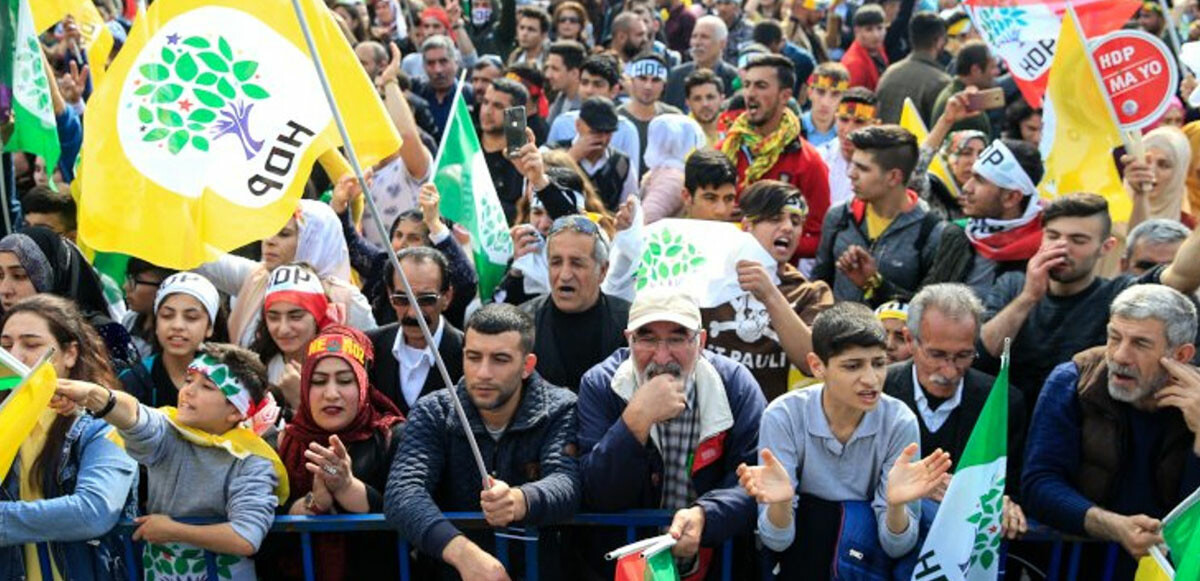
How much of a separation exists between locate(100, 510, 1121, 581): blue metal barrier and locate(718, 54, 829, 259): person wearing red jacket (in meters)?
3.07

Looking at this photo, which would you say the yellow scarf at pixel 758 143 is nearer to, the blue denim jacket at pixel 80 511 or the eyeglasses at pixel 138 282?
the eyeglasses at pixel 138 282

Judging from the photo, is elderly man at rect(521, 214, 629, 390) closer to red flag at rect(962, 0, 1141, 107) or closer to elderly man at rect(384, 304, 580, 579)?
elderly man at rect(384, 304, 580, 579)

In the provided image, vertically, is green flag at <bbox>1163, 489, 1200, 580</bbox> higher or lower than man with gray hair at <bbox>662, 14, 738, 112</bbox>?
lower

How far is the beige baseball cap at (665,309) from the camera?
5.41m

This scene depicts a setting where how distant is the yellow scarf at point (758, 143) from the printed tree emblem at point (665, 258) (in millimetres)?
2186

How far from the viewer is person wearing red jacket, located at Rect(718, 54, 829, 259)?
8688mm

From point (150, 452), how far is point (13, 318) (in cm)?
83

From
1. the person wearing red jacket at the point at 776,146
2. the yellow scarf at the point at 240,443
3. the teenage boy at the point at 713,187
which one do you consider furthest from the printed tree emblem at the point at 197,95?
the person wearing red jacket at the point at 776,146

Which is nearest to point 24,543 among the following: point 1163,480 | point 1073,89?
point 1163,480

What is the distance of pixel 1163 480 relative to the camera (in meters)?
5.37

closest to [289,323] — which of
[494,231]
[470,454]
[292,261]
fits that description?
[292,261]

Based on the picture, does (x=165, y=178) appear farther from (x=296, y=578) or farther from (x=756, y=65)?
(x=756, y=65)

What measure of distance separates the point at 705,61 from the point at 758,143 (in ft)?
13.1

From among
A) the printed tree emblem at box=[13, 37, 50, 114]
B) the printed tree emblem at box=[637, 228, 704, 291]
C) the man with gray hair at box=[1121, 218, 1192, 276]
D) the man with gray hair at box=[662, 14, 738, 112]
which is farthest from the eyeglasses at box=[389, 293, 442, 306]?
the man with gray hair at box=[662, 14, 738, 112]
